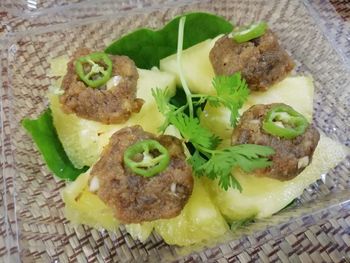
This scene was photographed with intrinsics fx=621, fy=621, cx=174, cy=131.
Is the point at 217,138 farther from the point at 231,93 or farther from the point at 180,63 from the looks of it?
the point at 180,63

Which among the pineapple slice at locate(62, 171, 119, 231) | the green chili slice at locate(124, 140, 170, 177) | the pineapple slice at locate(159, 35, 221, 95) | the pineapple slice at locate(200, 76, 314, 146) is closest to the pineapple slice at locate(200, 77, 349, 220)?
the pineapple slice at locate(200, 76, 314, 146)

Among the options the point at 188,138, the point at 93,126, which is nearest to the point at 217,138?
the point at 188,138

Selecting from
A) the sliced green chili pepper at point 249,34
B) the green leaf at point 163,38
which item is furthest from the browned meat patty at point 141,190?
the green leaf at point 163,38

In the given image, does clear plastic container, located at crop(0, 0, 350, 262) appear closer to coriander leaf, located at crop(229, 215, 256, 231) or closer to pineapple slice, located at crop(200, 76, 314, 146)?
coriander leaf, located at crop(229, 215, 256, 231)

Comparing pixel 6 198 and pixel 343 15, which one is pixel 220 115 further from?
pixel 343 15

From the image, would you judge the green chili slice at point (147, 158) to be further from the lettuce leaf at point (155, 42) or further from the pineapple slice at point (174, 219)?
the lettuce leaf at point (155, 42)

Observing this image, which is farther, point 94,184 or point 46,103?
point 46,103
